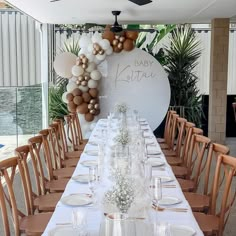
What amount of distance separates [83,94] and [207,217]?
16.5 ft

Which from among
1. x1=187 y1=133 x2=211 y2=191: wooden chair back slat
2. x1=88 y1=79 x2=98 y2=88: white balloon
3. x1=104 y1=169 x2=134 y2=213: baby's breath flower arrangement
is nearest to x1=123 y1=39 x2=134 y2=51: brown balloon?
x1=88 y1=79 x2=98 y2=88: white balloon

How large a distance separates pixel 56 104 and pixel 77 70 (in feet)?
5.47

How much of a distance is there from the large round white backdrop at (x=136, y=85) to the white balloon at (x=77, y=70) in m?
0.58

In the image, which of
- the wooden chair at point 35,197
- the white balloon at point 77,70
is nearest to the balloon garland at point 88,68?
the white balloon at point 77,70

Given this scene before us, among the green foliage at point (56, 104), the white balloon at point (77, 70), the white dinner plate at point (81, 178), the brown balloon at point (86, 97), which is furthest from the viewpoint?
the green foliage at point (56, 104)

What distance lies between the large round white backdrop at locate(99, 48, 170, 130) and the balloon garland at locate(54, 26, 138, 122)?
0.91 ft

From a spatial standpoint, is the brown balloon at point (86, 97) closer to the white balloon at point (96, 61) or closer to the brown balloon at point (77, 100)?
the brown balloon at point (77, 100)

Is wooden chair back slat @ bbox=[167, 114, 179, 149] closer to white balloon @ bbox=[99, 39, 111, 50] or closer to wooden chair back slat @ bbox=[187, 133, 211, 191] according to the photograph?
wooden chair back slat @ bbox=[187, 133, 211, 191]

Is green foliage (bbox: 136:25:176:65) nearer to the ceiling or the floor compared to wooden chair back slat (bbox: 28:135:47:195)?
nearer to the ceiling

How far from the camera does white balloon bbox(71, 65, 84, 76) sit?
7.69m

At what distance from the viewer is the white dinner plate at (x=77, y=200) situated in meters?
2.61

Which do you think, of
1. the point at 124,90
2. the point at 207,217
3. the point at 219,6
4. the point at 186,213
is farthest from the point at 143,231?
the point at 124,90

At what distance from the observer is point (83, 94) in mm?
7816

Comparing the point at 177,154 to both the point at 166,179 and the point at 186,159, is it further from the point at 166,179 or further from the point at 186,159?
the point at 166,179
